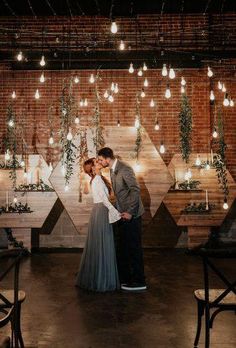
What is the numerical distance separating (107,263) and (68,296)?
1.93ft

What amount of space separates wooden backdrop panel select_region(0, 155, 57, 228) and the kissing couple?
2651 mm

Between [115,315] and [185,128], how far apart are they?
4505 millimetres

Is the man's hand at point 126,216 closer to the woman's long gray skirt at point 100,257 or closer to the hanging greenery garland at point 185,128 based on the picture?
the woman's long gray skirt at point 100,257

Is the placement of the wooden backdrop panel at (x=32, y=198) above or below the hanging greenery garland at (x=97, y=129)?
below

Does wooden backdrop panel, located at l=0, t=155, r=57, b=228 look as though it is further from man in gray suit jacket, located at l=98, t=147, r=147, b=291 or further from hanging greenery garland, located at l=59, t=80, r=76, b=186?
man in gray suit jacket, located at l=98, t=147, r=147, b=291

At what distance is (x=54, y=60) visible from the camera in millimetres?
7875

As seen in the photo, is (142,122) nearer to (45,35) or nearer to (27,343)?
(45,35)

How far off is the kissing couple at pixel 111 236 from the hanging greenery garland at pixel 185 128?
2.81 metres

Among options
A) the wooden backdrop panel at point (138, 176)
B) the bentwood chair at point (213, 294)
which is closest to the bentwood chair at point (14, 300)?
the bentwood chair at point (213, 294)

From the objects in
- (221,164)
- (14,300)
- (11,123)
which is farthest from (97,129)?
(14,300)

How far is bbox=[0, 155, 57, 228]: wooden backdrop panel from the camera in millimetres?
7270

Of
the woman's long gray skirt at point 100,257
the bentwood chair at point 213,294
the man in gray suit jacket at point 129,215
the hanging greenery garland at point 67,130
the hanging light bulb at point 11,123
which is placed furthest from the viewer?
the hanging light bulb at point 11,123

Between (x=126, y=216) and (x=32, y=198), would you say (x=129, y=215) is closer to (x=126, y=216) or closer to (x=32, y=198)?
(x=126, y=216)

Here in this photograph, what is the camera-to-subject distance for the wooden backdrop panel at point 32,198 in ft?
23.9
